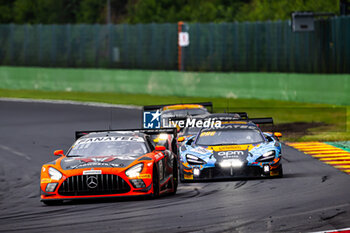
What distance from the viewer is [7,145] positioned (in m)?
25.5

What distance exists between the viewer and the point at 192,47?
154 ft

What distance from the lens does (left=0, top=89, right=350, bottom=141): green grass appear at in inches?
1118

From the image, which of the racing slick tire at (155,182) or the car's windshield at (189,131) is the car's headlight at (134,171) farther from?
the car's windshield at (189,131)

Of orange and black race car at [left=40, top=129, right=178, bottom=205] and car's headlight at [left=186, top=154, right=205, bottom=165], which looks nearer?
orange and black race car at [left=40, top=129, right=178, bottom=205]

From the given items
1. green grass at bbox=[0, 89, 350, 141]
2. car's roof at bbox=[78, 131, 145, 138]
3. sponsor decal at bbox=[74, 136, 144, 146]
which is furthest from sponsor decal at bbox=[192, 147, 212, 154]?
green grass at bbox=[0, 89, 350, 141]

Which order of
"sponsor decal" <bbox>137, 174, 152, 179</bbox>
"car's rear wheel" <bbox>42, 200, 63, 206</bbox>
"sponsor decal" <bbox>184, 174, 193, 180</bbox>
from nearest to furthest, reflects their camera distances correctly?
"sponsor decal" <bbox>137, 174, 152, 179</bbox> → "car's rear wheel" <bbox>42, 200, 63, 206</bbox> → "sponsor decal" <bbox>184, 174, 193, 180</bbox>

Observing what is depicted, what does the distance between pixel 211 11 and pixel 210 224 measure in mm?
66791

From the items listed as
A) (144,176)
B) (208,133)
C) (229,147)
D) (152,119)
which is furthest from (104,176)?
(152,119)

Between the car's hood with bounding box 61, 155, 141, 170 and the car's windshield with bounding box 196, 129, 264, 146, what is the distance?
388cm

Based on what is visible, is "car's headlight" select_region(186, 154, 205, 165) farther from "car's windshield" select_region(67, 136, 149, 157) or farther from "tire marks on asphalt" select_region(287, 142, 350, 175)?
"tire marks on asphalt" select_region(287, 142, 350, 175)

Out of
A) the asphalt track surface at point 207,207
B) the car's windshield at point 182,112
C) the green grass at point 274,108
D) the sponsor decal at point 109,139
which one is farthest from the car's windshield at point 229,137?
the green grass at point 274,108

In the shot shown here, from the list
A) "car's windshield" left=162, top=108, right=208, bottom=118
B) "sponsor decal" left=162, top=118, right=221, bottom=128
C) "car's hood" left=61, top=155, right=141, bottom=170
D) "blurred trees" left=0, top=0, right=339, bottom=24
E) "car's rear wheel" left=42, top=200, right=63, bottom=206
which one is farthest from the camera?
"blurred trees" left=0, top=0, right=339, bottom=24

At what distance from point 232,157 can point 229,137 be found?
1.44m

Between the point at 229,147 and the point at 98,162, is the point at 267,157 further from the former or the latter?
the point at 98,162
